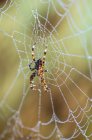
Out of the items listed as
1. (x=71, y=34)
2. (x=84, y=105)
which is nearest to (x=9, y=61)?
(x=71, y=34)

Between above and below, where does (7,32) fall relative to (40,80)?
above

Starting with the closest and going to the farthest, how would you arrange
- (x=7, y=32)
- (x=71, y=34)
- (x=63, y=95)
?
(x=7, y=32), (x=71, y=34), (x=63, y=95)

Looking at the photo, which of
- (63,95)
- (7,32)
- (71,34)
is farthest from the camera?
(63,95)

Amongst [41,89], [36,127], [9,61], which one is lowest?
[36,127]

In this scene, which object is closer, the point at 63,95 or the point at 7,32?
the point at 7,32

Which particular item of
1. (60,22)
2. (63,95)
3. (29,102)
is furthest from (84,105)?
(60,22)

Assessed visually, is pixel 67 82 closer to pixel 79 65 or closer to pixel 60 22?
pixel 79 65

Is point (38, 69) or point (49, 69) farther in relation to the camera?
point (49, 69)
